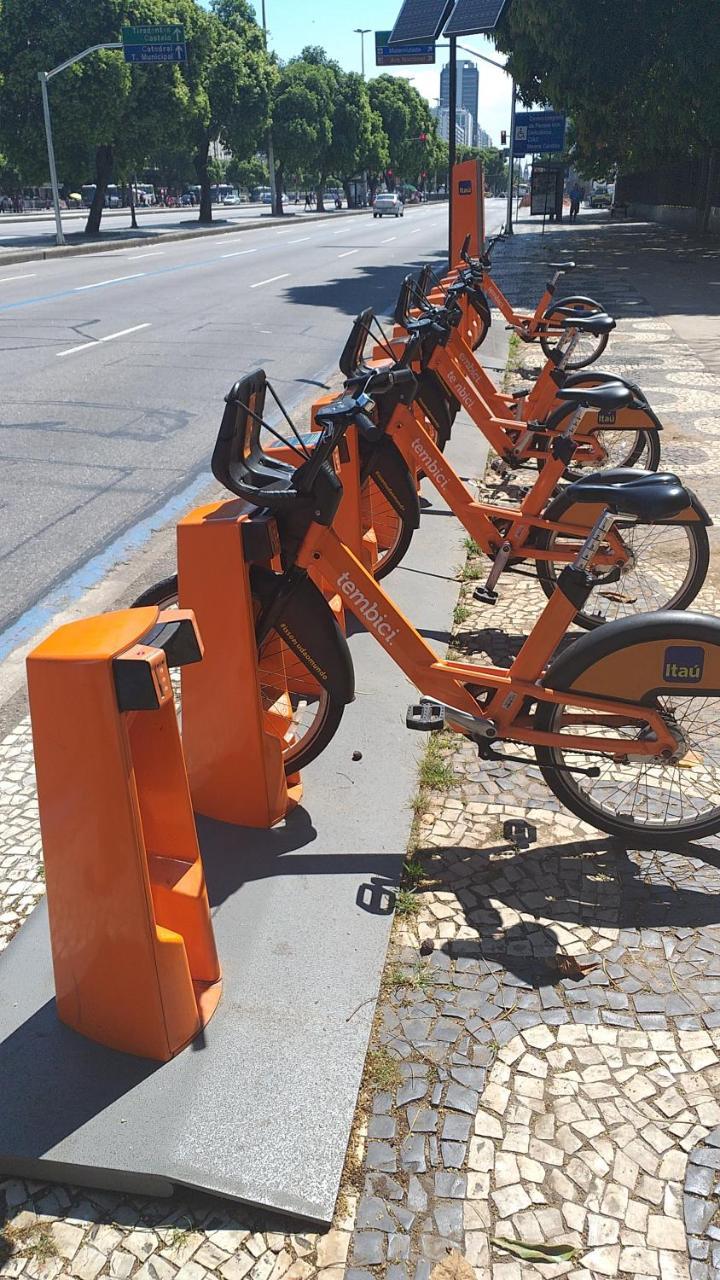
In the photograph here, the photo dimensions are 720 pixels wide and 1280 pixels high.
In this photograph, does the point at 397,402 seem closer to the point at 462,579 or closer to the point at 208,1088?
the point at 462,579

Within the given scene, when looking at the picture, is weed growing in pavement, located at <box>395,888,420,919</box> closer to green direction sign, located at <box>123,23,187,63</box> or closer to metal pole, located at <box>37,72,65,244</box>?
metal pole, located at <box>37,72,65,244</box>

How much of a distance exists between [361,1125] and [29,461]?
20.0 ft

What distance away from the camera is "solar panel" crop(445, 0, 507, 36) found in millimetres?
20453

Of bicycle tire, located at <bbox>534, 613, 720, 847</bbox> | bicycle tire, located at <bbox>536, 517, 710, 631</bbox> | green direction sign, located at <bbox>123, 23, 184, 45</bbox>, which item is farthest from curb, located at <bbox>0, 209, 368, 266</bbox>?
bicycle tire, located at <bbox>534, 613, 720, 847</bbox>

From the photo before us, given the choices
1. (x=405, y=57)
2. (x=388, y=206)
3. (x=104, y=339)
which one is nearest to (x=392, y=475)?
(x=104, y=339)

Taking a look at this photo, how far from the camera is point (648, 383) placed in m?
9.98

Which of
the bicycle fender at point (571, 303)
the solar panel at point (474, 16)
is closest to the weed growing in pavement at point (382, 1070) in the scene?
the bicycle fender at point (571, 303)

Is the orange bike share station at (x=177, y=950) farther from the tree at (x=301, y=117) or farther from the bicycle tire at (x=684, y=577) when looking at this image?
the tree at (x=301, y=117)

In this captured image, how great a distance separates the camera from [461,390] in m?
5.51

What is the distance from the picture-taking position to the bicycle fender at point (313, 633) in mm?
2908

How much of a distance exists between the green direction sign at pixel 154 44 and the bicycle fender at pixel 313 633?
31.1 meters

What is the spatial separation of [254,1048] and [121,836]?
0.61 meters

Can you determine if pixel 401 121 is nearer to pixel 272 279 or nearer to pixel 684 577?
pixel 272 279

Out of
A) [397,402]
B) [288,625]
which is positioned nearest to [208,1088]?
[288,625]
